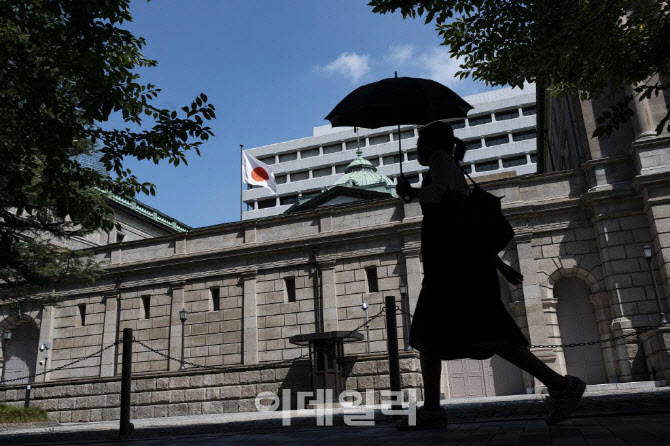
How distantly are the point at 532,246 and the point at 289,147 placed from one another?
207 feet

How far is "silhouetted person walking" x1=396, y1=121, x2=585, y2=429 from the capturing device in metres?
4.49

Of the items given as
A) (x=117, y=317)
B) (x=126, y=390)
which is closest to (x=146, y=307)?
(x=117, y=317)

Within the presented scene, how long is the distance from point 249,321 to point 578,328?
41.8 feet

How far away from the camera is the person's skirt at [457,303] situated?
452cm

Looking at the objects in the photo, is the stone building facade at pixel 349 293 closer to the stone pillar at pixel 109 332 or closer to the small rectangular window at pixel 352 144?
the stone pillar at pixel 109 332

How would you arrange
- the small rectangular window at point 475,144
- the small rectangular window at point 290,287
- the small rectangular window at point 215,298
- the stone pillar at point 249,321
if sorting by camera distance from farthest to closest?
the small rectangular window at point 475,144
the small rectangular window at point 215,298
the small rectangular window at point 290,287
the stone pillar at point 249,321

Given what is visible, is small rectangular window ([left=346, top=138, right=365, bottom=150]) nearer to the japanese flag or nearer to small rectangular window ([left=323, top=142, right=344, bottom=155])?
small rectangular window ([left=323, top=142, right=344, bottom=155])

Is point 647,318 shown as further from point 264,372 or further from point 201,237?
point 201,237

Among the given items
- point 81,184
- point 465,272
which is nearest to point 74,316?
point 81,184

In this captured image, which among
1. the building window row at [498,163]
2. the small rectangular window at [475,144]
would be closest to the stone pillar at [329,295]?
the building window row at [498,163]

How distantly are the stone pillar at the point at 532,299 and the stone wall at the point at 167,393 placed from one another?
778cm

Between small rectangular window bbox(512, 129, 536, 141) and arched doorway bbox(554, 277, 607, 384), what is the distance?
174 feet

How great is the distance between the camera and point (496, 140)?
72.0 meters

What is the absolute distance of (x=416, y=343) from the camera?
4.88 m
